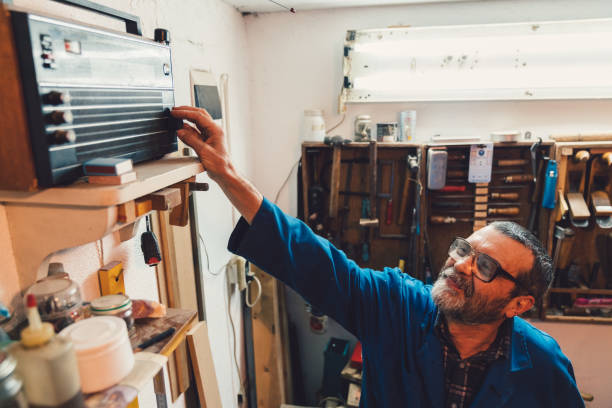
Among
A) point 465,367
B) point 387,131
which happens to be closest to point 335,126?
point 387,131

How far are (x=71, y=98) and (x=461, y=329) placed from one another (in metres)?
1.32

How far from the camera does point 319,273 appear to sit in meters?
1.23

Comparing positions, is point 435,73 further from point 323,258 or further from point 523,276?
point 323,258

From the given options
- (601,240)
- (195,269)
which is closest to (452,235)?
(601,240)

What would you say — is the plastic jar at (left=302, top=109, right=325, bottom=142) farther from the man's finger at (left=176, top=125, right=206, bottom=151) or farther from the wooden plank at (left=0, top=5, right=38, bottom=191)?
the wooden plank at (left=0, top=5, right=38, bottom=191)

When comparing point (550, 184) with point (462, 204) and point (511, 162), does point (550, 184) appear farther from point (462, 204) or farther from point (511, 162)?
point (462, 204)

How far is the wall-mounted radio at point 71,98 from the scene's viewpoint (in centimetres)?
59

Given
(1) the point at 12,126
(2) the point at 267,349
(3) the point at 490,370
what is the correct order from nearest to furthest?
(1) the point at 12,126 → (3) the point at 490,370 → (2) the point at 267,349

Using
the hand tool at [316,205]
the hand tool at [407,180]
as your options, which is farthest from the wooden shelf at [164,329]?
the hand tool at [407,180]

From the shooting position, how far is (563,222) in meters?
2.47

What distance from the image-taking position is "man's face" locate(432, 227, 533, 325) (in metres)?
1.32

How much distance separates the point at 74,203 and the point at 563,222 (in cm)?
271

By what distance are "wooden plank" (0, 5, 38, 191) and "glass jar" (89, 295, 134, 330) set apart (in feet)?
0.94

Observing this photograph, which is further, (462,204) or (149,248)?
(462,204)
